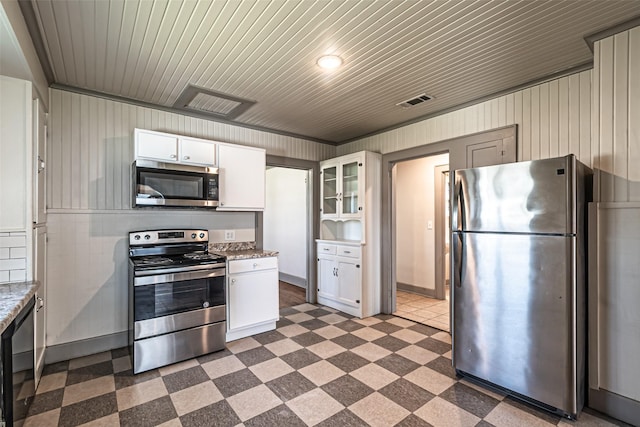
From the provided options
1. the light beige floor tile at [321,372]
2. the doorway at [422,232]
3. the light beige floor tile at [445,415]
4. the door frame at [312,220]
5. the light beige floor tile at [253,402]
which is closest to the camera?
the light beige floor tile at [445,415]

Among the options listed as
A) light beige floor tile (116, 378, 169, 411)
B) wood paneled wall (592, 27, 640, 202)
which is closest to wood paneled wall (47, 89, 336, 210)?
light beige floor tile (116, 378, 169, 411)

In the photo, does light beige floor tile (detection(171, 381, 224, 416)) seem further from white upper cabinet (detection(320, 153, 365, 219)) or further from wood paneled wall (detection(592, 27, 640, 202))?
wood paneled wall (detection(592, 27, 640, 202))

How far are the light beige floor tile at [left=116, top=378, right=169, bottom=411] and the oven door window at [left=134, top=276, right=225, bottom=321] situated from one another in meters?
0.50

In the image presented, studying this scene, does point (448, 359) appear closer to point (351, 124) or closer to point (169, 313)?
point (169, 313)

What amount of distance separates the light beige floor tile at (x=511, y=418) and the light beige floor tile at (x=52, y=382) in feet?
10.1

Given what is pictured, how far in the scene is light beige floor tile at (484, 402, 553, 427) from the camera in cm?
195

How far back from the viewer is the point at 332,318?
391 cm

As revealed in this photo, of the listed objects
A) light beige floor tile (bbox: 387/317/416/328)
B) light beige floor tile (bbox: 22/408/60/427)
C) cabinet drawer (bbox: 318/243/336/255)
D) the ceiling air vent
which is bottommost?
light beige floor tile (bbox: 387/317/416/328)

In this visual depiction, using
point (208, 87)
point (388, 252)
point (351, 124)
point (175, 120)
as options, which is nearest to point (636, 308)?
point (388, 252)

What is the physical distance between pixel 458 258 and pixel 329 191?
2.40m

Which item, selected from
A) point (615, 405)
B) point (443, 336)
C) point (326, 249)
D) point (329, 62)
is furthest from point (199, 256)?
point (615, 405)

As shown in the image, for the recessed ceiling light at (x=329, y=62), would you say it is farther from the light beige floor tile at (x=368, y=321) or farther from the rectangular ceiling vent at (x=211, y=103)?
the light beige floor tile at (x=368, y=321)

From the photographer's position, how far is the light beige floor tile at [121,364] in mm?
2609

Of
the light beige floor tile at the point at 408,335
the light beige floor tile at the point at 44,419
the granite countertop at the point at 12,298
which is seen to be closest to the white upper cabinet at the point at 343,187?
the light beige floor tile at the point at 408,335
